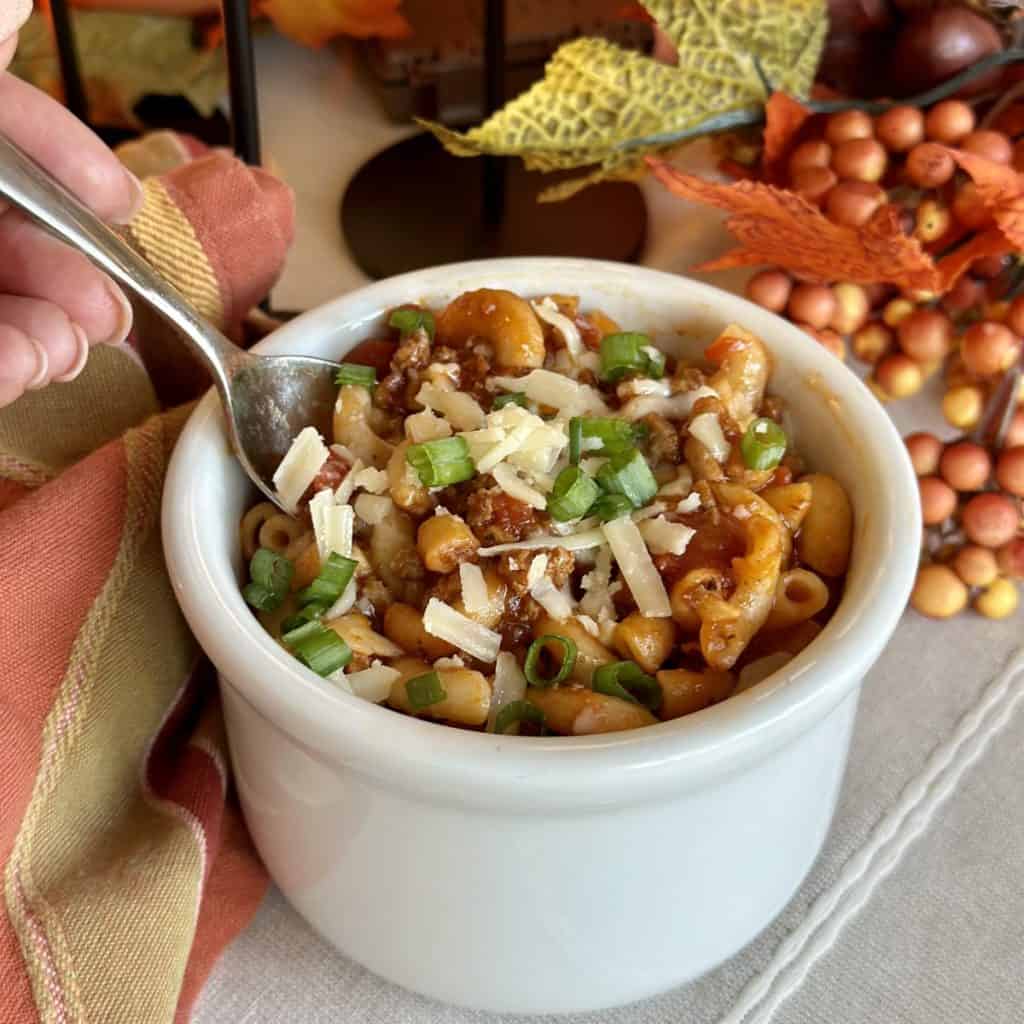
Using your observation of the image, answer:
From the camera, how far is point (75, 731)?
2.07 feet

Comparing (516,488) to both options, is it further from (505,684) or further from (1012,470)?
(1012,470)

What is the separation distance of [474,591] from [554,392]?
0.14 metres

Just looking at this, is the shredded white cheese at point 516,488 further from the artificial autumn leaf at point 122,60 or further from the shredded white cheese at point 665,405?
the artificial autumn leaf at point 122,60

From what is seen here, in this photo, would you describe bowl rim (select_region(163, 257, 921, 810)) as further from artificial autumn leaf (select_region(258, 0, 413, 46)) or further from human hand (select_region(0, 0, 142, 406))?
artificial autumn leaf (select_region(258, 0, 413, 46))

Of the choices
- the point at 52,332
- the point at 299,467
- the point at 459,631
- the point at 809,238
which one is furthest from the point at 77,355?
the point at 809,238

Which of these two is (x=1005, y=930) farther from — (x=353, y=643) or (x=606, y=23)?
(x=606, y=23)

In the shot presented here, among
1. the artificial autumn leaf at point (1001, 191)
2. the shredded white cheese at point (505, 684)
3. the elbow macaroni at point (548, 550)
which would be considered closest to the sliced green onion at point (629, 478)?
the elbow macaroni at point (548, 550)

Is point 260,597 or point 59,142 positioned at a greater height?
point 59,142

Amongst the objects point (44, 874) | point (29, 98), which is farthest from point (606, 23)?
point (44, 874)

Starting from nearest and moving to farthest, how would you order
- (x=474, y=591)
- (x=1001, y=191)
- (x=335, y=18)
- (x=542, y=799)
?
(x=542, y=799) < (x=474, y=591) < (x=1001, y=191) < (x=335, y=18)

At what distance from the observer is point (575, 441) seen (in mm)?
663

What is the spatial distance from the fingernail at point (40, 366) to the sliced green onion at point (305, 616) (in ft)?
0.52

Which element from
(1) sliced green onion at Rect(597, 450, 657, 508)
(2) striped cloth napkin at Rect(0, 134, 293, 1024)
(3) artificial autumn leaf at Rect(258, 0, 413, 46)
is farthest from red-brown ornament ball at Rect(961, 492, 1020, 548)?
(3) artificial autumn leaf at Rect(258, 0, 413, 46)

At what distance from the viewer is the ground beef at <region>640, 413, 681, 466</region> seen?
0.68 metres
